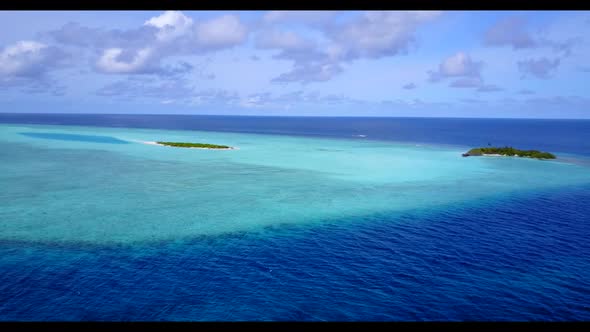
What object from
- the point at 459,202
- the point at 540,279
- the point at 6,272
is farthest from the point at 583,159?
the point at 6,272

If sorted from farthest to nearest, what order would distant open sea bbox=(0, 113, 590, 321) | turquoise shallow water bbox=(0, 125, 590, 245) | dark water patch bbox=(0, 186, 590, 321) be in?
turquoise shallow water bbox=(0, 125, 590, 245) < distant open sea bbox=(0, 113, 590, 321) < dark water patch bbox=(0, 186, 590, 321)

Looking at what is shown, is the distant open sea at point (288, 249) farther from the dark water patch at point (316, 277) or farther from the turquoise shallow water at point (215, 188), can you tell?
the turquoise shallow water at point (215, 188)

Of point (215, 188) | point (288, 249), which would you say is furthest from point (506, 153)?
point (288, 249)

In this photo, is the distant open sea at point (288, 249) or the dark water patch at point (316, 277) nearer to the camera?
the dark water patch at point (316, 277)

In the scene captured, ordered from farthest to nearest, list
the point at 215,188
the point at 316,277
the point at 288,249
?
1. the point at 215,188
2. the point at 288,249
3. the point at 316,277

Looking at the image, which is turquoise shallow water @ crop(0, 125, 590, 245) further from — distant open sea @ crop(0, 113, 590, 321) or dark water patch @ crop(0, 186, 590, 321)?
dark water patch @ crop(0, 186, 590, 321)

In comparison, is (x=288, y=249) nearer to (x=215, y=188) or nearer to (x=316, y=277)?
(x=316, y=277)

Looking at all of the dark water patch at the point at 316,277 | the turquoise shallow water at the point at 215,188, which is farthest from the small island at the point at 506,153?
the dark water patch at the point at 316,277

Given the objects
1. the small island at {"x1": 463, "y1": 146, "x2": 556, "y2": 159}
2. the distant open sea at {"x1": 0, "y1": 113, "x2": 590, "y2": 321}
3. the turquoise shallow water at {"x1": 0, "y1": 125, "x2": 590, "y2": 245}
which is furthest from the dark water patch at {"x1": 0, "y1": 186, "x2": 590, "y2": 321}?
the small island at {"x1": 463, "y1": 146, "x2": 556, "y2": 159}
